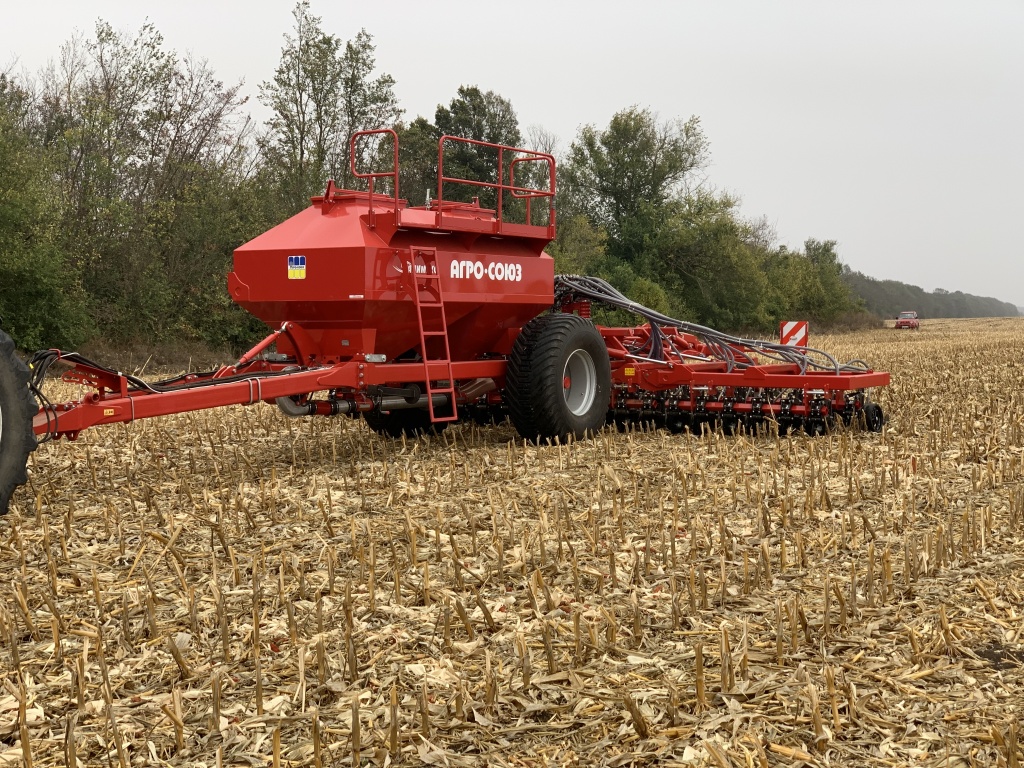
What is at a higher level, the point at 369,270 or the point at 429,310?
the point at 369,270

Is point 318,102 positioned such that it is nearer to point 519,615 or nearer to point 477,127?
point 477,127

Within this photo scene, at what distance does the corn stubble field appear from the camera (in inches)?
121

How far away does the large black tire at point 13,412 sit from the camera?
5422 mm

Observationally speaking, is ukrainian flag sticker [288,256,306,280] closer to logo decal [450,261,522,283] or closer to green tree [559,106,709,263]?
logo decal [450,261,522,283]

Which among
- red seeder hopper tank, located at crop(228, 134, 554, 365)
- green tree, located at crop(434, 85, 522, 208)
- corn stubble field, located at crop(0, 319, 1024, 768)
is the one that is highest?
green tree, located at crop(434, 85, 522, 208)

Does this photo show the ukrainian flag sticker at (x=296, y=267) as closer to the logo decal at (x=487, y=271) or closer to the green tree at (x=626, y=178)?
the logo decal at (x=487, y=271)

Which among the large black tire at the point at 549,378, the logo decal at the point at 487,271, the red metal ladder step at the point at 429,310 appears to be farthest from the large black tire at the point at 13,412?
the large black tire at the point at 549,378

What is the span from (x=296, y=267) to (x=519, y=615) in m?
4.26

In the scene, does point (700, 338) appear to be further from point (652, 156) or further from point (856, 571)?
point (652, 156)

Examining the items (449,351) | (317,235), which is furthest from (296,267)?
(449,351)

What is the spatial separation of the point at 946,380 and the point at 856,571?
956 centimetres

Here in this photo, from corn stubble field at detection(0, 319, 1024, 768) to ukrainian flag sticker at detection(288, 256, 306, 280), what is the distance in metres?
1.41

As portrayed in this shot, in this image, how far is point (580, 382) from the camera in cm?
908

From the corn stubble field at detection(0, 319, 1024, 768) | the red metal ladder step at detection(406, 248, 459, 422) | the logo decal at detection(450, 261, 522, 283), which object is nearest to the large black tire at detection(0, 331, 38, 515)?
the corn stubble field at detection(0, 319, 1024, 768)
